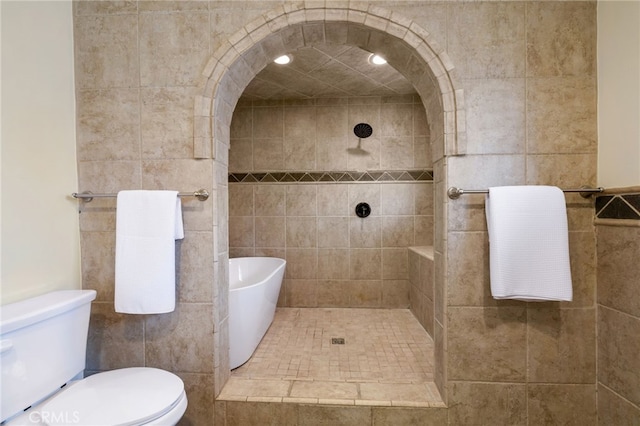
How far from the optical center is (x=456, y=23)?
1.31m

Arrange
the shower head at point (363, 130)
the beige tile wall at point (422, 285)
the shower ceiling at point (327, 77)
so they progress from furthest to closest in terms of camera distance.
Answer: the shower head at point (363, 130) < the beige tile wall at point (422, 285) < the shower ceiling at point (327, 77)

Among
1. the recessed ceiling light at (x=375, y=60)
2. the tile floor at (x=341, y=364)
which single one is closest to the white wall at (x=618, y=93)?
the recessed ceiling light at (x=375, y=60)

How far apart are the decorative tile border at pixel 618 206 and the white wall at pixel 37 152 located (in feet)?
8.19

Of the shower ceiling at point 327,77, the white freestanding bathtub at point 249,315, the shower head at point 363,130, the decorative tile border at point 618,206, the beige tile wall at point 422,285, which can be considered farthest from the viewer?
the shower head at point 363,130

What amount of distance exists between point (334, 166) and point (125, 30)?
1.90 meters

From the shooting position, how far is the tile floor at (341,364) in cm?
138

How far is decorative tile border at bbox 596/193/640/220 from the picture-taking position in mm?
1118

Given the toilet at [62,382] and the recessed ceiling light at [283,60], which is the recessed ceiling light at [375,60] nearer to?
the recessed ceiling light at [283,60]

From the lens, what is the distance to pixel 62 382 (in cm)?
115

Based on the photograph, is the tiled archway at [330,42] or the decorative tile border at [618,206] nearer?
the decorative tile border at [618,206]

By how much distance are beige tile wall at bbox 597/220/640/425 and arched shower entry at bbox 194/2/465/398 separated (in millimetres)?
695

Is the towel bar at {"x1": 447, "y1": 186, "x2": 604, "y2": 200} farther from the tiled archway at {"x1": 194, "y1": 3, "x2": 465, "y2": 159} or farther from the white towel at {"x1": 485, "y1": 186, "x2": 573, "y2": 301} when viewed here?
the tiled archway at {"x1": 194, "y1": 3, "x2": 465, "y2": 159}

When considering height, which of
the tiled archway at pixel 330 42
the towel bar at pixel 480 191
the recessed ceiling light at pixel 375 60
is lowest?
the towel bar at pixel 480 191

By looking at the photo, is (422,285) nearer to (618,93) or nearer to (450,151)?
(450,151)
